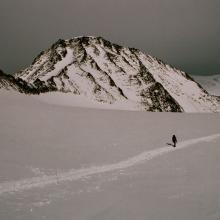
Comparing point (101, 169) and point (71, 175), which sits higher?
point (101, 169)

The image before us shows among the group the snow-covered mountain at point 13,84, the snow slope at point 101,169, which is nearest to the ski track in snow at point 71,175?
the snow slope at point 101,169

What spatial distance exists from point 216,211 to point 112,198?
4.34 meters

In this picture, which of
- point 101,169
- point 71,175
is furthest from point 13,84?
point 71,175

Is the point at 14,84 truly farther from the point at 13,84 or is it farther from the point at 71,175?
the point at 71,175

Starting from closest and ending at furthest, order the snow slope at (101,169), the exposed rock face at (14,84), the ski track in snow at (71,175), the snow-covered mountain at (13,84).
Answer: the snow slope at (101,169) < the ski track in snow at (71,175) < the snow-covered mountain at (13,84) < the exposed rock face at (14,84)

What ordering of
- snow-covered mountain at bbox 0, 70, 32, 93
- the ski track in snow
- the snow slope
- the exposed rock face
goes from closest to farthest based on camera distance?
the snow slope
the ski track in snow
snow-covered mountain at bbox 0, 70, 32, 93
the exposed rock face

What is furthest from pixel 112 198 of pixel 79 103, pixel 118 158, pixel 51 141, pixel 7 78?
pixel 79 103

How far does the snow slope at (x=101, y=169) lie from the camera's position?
14.5 meters

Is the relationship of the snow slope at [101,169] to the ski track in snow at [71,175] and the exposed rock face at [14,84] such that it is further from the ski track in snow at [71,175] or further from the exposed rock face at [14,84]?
the exposed rock face at [14,84]

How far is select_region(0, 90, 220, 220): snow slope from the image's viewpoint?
47.6 ft

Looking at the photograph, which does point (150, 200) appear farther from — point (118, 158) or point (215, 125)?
point (215, 125)

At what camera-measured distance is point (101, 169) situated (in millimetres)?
22906

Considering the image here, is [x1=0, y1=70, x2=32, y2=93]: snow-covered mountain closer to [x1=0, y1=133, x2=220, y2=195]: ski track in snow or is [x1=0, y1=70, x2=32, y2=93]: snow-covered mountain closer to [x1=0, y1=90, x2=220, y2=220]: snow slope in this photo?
[x1=0, y1=90, x2=220, y2=220]: snow slope

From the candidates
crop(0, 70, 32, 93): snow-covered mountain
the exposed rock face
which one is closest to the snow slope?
crop(0, 70, 32, 93): snow-covered mountain
